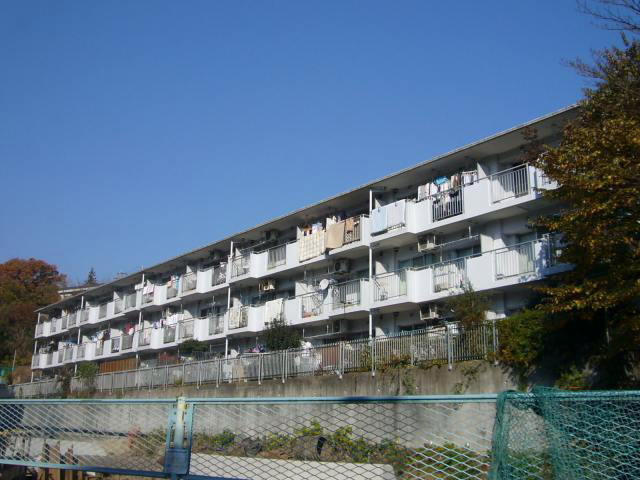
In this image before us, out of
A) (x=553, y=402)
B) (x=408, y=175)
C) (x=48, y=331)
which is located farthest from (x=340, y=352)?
(x=48, y=331)

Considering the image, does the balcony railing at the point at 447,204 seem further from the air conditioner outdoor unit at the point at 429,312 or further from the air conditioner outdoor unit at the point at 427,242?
the air conditioner outdoor unit at the point at 429,312

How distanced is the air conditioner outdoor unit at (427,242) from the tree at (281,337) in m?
6.67

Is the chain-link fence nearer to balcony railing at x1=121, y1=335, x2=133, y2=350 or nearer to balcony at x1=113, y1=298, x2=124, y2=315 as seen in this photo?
balcony railing at x1=121, y1=335, x2=133, y2=350

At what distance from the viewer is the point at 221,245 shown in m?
36.1

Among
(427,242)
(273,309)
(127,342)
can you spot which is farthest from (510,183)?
(127,342)

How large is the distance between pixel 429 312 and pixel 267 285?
10.6 meters

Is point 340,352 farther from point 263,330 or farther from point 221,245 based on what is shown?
point 221,245

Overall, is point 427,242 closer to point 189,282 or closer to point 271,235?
point 271,235

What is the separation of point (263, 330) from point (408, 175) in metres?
9.79

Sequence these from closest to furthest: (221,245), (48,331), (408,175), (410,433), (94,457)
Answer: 1. (410,433)
2. (94,457)
3. (408,175)
4. (221,245)
5. (48,331)

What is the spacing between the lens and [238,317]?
32.3 m

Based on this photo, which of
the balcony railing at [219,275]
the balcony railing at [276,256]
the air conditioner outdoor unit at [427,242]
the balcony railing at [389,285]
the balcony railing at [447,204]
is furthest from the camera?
the balcony railing at [219,275]

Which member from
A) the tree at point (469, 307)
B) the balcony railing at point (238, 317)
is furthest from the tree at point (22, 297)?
the tree at point (469, 307)

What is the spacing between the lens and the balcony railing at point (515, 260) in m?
20.5
